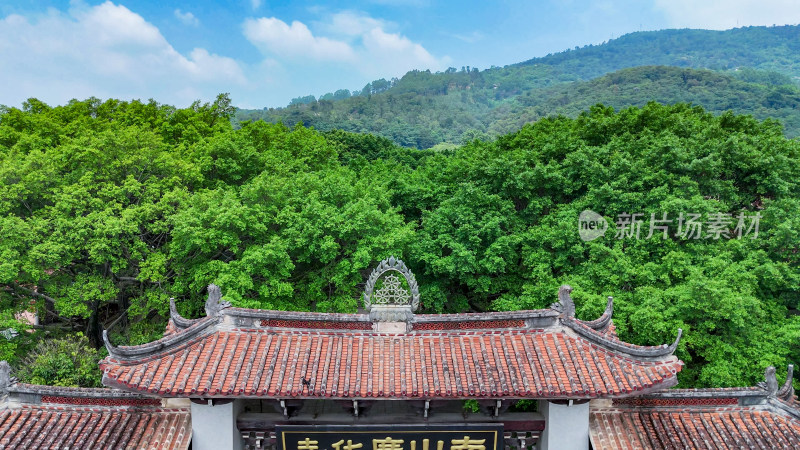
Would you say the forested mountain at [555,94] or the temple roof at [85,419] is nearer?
the temple roof at [85,419]

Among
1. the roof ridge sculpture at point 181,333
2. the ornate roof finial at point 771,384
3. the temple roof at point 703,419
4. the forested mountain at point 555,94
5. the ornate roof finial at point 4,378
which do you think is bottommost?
the temple roof at point 703,419

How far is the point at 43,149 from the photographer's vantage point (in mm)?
23906

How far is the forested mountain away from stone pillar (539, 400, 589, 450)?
34.8 metres

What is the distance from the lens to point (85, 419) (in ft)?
30.1

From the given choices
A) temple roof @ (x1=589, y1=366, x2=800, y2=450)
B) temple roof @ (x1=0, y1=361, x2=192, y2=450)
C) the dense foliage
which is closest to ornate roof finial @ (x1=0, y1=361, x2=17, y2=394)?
temple roof @ (x1=0, y1=361, x2=192, y2=450)

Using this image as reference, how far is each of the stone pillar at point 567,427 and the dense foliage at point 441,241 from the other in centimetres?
678

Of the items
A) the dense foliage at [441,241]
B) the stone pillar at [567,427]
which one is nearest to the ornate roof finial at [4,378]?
the dense foliage at [441,241]

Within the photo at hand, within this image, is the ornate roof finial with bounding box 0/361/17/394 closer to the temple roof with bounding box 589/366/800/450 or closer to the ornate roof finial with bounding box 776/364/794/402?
the temple roof with bounding box 589/366/800/450

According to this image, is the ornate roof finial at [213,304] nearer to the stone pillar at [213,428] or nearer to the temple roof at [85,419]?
the stone pillar at [213,428]

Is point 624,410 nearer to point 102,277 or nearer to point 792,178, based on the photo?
point 792,178

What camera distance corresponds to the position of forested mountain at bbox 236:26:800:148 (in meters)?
75.6

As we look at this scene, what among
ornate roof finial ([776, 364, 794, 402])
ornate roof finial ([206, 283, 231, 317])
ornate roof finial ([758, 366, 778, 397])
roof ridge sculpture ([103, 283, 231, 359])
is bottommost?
ornate roof finial ([776, 364, 794, 402])

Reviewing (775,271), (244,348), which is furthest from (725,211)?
(244,348)

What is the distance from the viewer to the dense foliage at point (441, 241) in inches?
621
